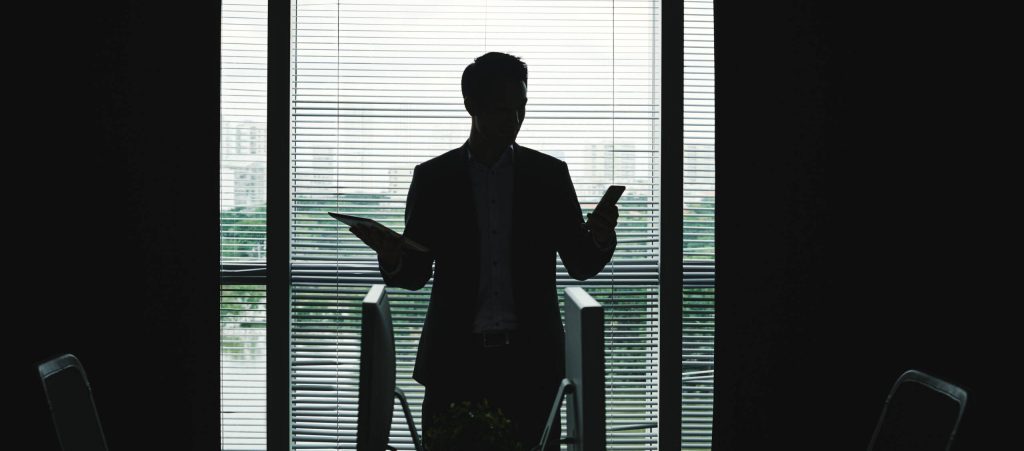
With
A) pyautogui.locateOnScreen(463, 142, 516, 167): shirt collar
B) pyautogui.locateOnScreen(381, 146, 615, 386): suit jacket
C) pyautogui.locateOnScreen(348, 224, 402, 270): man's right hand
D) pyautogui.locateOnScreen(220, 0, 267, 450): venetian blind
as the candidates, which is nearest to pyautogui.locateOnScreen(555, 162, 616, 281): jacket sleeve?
pyautogui.locateOnScreen(381, 146, 615, 386): suit jacket

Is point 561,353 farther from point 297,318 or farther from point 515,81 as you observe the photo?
point 297,318

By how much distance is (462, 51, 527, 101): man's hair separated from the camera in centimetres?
213

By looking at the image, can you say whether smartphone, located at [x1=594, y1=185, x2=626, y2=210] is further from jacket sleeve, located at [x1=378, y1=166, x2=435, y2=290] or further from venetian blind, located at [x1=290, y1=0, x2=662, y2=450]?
venetian blind, located at [x1=290, y1=0, x2=662, y2=450]
